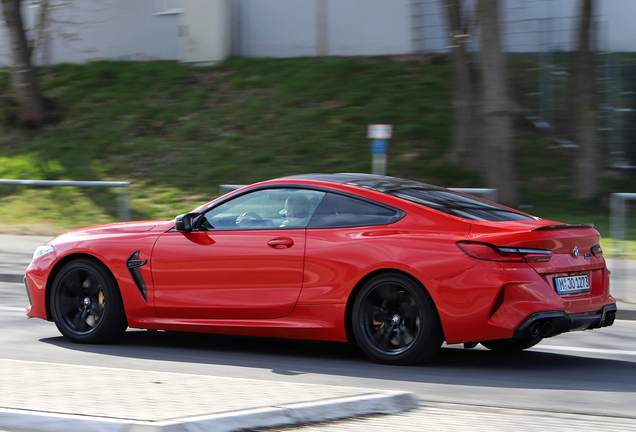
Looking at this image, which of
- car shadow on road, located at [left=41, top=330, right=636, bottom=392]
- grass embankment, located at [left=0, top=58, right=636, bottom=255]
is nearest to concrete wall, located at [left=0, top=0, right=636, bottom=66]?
grass embankment, located at [left=0, top=58, right=636, bottom=255]

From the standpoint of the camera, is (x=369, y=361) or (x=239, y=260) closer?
(x=369, y=361)

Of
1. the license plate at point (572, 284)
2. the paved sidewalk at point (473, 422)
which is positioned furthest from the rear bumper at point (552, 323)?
the paved sidewalk at point (473, 422)

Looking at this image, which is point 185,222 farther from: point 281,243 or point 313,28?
point 313,28

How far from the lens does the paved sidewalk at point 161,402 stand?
3.82 m

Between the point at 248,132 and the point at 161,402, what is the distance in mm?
16511

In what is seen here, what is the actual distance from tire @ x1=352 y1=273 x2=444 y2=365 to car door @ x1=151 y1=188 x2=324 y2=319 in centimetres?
54

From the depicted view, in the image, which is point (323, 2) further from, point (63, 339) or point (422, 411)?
point (422, 411)

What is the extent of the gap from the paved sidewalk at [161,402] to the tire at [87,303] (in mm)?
1664

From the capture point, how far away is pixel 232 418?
3908 millimetres

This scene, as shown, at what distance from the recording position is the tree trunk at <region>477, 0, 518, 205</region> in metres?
15.0

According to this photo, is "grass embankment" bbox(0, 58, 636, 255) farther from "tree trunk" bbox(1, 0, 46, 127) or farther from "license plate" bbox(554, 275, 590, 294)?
"license plate" bbox(554, 275, 590, 294)

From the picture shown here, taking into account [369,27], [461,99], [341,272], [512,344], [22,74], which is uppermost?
[369,27]

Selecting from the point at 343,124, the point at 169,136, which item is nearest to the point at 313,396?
the point at 343,124

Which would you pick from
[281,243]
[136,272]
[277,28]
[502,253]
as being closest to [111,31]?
[277,28]
